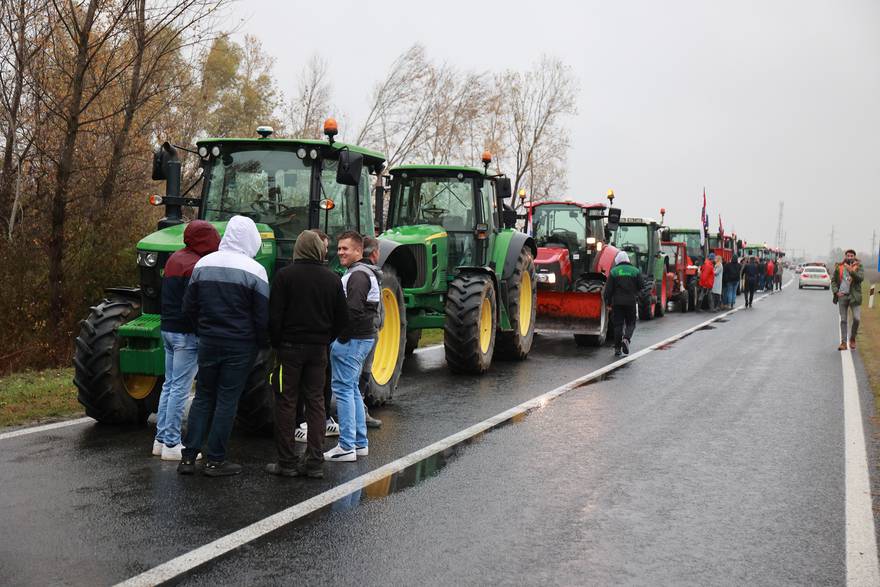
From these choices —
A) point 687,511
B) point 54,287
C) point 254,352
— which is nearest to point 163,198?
point 254,352

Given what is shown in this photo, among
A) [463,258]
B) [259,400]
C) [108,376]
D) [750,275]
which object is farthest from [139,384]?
[750,275]

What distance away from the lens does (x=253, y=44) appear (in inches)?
1954

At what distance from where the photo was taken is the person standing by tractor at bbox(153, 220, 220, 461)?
7406 mm

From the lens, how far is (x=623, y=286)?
637 inches

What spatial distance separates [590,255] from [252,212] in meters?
11.8

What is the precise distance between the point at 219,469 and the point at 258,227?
280 cm

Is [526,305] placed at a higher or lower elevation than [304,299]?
lower

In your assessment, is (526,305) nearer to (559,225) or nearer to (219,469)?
(559,225)

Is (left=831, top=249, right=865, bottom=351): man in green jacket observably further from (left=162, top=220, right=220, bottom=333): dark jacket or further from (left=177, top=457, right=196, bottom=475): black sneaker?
(left=177, top=457, right=196, bottom=475): black sneaker

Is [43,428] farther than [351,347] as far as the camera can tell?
Yes

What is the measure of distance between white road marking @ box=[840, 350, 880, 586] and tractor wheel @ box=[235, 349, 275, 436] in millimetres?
4663

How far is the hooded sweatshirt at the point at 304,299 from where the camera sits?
698cm

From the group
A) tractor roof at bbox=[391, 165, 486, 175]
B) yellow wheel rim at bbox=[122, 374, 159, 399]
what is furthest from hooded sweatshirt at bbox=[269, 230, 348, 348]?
tractor roof at bbox=[391, 165, 486, 175]

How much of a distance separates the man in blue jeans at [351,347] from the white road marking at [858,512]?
3768 mm
